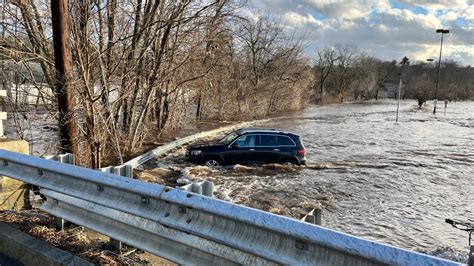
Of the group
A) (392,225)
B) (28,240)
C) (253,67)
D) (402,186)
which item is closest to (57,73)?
(28,240)

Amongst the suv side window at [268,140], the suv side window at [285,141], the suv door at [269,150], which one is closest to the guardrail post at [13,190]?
the suv door at [269,150]

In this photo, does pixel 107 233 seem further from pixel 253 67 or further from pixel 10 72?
pixel 253 67

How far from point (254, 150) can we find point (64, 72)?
8908 mm

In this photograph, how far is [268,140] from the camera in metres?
16.1

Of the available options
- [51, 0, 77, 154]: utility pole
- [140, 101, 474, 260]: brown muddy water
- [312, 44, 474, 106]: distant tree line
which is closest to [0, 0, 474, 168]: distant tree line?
[51, 0, 77, 154]: utility pole

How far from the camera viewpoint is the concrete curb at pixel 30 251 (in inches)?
124

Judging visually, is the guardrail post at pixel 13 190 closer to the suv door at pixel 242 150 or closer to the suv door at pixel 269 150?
the suv door at pixel 242 150

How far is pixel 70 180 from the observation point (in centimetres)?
346

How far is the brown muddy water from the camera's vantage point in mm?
9828

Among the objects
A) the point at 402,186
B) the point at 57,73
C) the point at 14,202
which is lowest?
the point at 402,186

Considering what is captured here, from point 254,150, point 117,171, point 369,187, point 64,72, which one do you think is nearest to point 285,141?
point 254,150

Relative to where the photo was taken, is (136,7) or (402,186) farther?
(136,7)

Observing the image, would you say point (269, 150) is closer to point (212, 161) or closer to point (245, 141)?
point (245, 141)

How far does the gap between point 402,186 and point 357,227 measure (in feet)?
17.9
